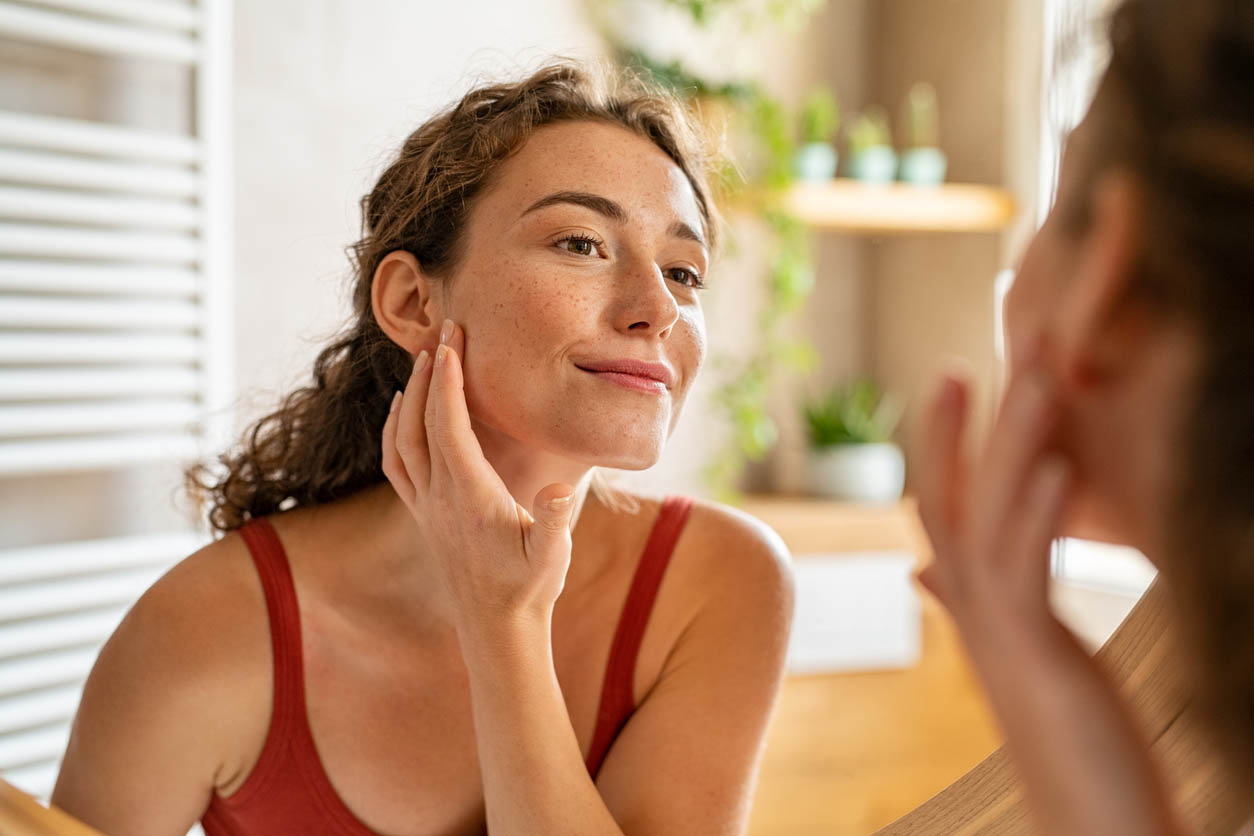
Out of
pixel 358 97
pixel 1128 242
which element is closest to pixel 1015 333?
pixel 1128 242

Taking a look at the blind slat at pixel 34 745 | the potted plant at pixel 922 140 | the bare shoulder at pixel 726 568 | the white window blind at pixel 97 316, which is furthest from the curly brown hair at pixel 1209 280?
the potted plant at pixel 922 140

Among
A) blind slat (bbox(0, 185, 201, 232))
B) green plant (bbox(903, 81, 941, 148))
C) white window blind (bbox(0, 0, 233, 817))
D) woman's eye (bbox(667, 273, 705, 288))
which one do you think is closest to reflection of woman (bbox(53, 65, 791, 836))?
woman's eye (bbox(667, 273, 705, 288))

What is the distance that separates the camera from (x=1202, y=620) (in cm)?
31

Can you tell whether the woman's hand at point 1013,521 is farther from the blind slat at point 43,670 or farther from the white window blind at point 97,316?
the blind slat at point 43,670

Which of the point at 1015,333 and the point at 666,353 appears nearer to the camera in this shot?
the point at 1015,333

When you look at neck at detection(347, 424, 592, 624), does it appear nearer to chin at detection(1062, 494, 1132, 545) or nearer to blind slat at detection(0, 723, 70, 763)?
chin at detection(1062, 494, 1132, 545)

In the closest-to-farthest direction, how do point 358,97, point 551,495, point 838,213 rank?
1. point 551,495
2. point 358,97
3. point 838,213

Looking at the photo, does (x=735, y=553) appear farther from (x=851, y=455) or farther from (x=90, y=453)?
(x=851, y=455)

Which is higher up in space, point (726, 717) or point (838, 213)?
point (838, 213)

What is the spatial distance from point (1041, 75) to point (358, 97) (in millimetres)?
1566

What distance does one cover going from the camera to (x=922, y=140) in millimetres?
2740

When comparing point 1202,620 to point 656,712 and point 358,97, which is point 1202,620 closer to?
point 656,712

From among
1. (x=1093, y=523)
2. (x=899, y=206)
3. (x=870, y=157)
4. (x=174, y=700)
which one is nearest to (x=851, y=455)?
(x=899, y=206)

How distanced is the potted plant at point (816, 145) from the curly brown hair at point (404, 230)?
5.18 ft
